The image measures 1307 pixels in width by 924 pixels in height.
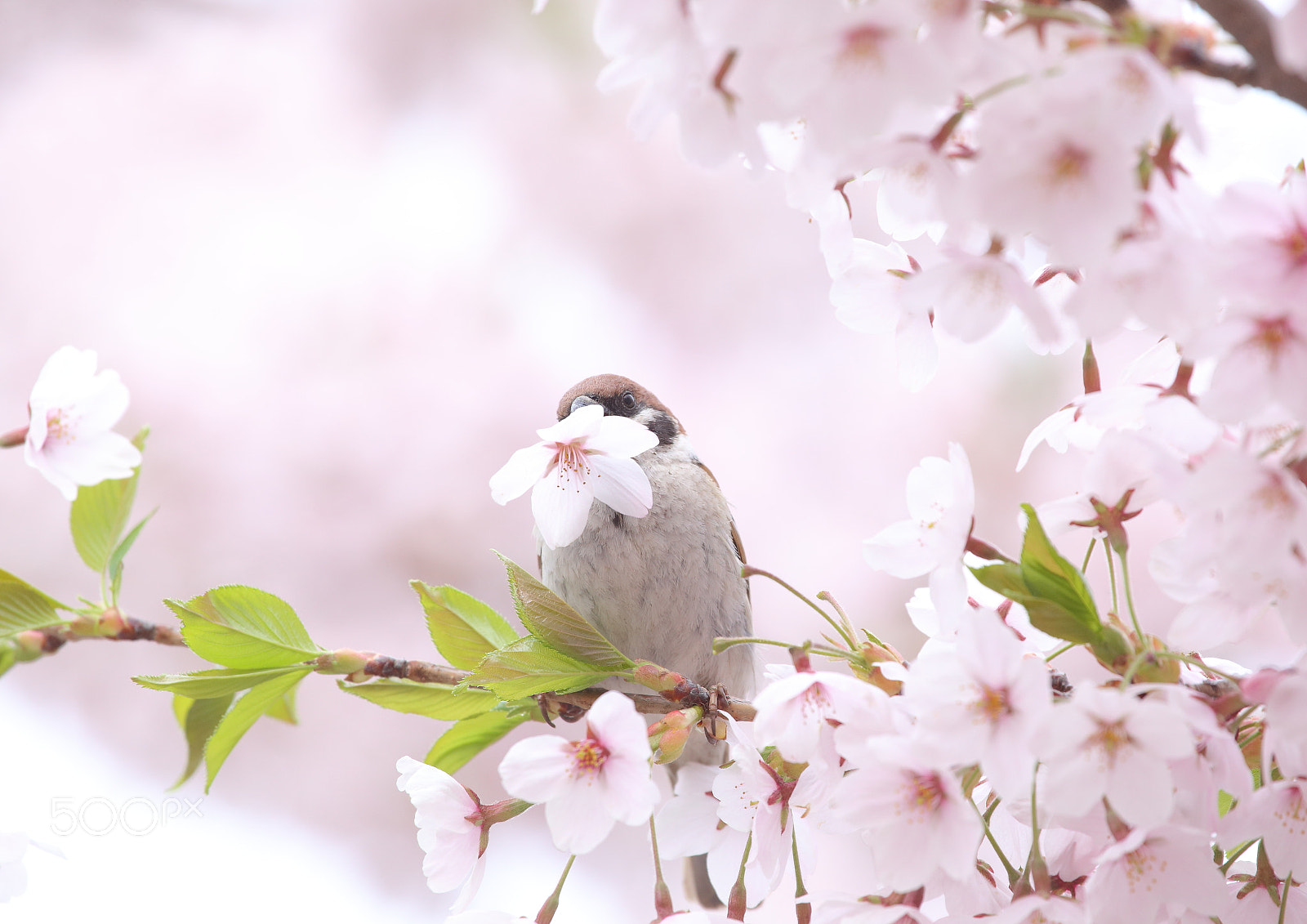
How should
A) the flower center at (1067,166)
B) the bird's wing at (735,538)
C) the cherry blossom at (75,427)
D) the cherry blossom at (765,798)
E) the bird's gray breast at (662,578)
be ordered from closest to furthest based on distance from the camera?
the flower center at (1067,166) < the cherry blossom at (765,798) < the cherry blossom at (75,427) < the bird's gray breast at (662,578) < the bird's wing at (735,538)

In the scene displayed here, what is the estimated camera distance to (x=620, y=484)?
0.69m

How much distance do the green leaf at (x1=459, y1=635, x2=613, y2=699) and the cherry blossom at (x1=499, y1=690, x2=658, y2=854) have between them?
100 mm

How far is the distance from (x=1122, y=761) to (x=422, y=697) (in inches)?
21.3

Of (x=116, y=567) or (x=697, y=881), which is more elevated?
(x=116, y=567)

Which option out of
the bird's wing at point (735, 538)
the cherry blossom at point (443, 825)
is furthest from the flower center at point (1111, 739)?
the bird's wing at point (735, 538)

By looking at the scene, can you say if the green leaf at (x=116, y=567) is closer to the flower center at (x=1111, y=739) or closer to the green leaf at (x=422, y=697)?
the green leaf at (x=422, y=697)

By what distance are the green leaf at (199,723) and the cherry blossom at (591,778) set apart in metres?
0.36

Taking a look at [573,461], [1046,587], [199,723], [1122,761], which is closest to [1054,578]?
[1046,587]

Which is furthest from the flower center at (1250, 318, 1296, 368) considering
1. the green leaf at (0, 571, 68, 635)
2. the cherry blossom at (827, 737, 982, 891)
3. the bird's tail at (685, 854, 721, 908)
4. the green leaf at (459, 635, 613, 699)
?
the bird's tail at (685, 854, 721, 908)

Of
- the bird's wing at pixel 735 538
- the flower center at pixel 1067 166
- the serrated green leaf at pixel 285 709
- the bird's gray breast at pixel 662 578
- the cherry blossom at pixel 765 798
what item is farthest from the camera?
the bird's wing at pixel 735 538

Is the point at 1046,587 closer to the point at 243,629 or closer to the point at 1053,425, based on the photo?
the point at 1053,425

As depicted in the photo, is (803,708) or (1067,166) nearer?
(1067,166)

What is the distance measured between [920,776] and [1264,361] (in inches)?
10.1

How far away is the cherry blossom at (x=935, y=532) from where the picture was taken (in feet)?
1.73
